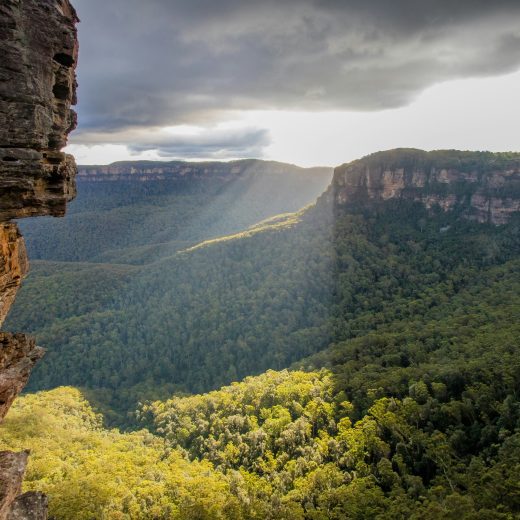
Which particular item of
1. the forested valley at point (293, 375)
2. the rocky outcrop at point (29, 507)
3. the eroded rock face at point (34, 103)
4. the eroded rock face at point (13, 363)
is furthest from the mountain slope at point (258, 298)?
the eroded rock face at point (34, 103)

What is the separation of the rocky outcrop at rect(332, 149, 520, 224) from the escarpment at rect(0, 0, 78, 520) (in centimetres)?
11114

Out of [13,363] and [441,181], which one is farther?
[441,181]

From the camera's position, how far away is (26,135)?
11352 millimetres

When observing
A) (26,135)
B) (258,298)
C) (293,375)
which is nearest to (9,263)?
(26,135)

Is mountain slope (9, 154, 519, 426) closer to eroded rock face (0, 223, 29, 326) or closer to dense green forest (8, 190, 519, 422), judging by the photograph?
dense green forest (8, 190, 519, 422)

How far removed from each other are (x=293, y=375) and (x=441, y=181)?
7898cm

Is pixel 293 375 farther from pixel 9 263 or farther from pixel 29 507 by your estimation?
pixel 9 263

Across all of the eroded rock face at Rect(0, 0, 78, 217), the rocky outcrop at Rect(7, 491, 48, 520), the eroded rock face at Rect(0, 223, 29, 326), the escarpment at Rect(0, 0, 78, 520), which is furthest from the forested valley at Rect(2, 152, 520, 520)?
the eroded rock face at Rect(0, 0, 78, 217)

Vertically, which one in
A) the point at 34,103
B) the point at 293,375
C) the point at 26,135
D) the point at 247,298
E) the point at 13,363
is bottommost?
the point at 293,375

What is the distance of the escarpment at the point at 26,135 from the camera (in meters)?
11.0

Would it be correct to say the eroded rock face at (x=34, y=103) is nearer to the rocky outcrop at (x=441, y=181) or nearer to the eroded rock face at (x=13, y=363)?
the eroded rock face at (x=13, y=363)

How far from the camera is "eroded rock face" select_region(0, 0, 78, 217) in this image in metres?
11.0

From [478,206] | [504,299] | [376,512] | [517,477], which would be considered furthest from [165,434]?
[478,206]

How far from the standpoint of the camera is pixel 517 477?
30.0 meters
